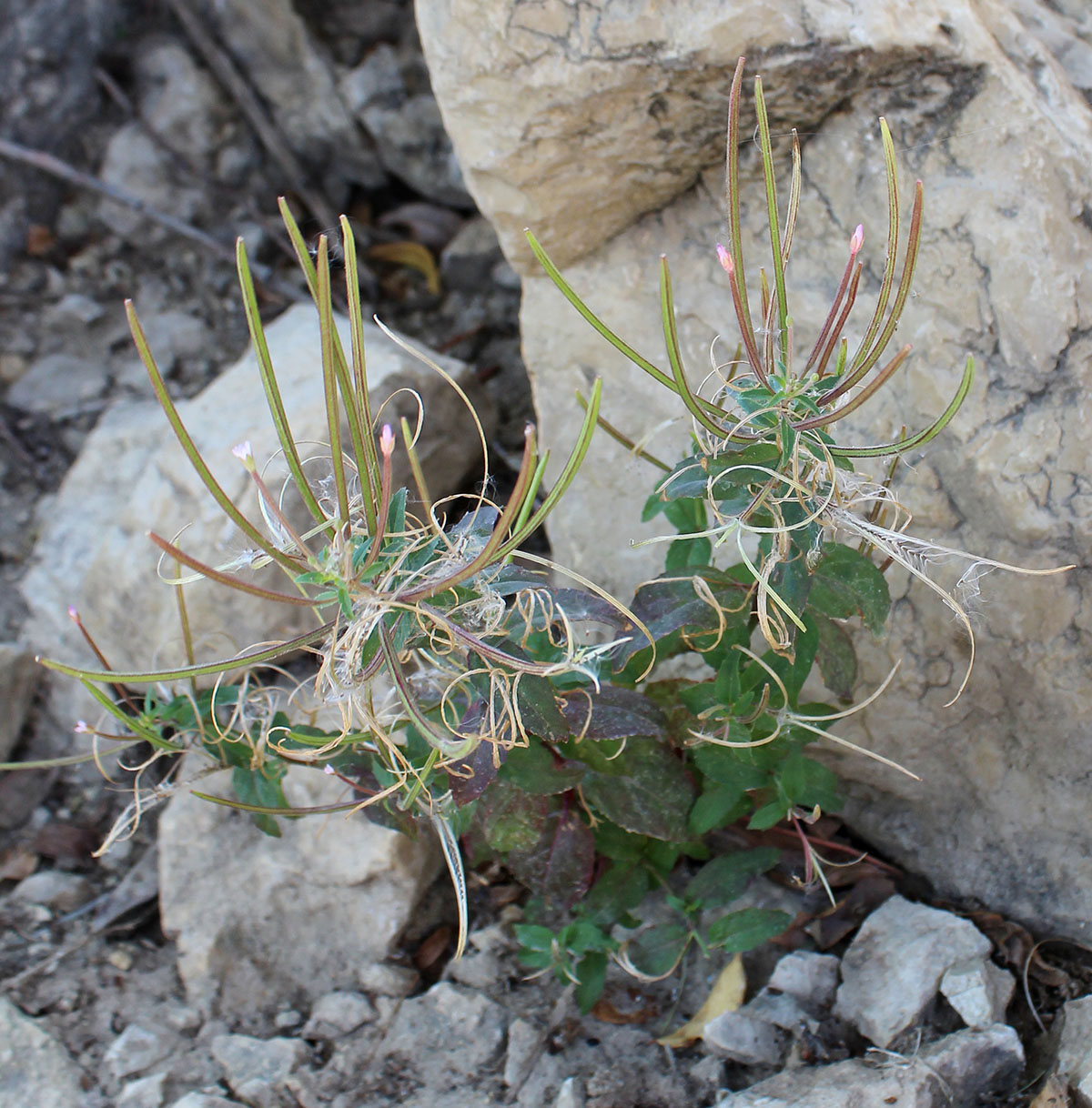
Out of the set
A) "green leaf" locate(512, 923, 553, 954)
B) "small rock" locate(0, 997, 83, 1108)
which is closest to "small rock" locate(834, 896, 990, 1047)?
"green leaf" locate(512, 923, 553, 954)

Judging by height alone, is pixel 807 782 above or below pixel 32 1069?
above

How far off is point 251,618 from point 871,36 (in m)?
1.51

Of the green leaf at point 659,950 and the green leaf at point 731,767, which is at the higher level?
the green leaf at point 731,767

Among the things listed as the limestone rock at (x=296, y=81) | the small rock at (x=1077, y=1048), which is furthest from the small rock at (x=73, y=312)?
the small rock at (x=1077, y=1048)

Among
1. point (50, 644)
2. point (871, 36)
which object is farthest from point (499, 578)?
point (50, 644)

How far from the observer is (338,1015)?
172cm

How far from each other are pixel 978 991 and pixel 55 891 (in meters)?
1.58

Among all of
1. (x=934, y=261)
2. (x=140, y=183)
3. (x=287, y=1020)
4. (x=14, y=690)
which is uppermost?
(x=140, y=183)

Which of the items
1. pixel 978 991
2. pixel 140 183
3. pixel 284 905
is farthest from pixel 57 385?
pixel 978 991

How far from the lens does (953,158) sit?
1684 mm

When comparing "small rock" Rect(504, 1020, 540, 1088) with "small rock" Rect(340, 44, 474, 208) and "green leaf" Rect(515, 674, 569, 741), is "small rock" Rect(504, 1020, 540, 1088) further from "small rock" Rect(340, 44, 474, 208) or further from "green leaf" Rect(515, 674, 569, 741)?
"small rock" Rect(340, 44, 474, 208)

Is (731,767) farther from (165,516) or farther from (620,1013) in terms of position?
(165,516)

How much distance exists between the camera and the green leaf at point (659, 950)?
166cm

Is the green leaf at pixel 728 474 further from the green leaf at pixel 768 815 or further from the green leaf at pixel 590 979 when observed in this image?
the green leaf at pixel 590 979
